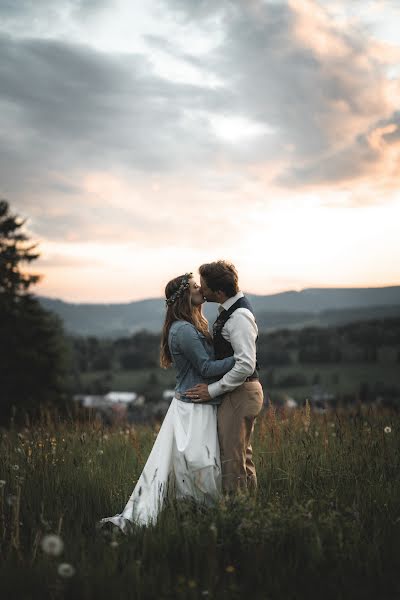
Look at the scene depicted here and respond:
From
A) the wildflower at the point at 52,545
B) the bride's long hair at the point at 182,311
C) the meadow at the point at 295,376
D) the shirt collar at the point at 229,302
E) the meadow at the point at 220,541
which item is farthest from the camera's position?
the meadow at the point at 295,376

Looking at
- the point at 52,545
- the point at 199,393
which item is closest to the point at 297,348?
the point at 199,393

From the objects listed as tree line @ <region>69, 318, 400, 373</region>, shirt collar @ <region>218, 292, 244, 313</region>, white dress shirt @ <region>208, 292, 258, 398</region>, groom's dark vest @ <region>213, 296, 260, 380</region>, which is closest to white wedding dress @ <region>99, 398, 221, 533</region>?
white dress shirt @ <region>208, 292, 258, 398</region>

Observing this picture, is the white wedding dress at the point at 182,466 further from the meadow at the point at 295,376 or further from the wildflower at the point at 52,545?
the meadow at the point at 295,376

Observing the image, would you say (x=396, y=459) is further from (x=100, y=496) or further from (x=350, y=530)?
(x=100, y=496)

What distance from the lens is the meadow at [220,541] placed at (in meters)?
2.93

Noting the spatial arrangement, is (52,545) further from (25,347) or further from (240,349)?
(25,347)

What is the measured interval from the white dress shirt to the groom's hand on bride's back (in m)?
0.08

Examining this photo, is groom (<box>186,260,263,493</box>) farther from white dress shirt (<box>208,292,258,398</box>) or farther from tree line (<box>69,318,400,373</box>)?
tree line (<box>69,318,400,373</box>)

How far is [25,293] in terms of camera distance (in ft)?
120

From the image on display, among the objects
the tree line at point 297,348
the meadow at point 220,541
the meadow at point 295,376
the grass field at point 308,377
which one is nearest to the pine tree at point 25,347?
the meadow at point 220,541

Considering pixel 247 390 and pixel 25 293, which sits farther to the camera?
pixel 25 293

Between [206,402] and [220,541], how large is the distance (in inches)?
50.4

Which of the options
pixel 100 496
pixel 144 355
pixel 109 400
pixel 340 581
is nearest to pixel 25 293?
pixel 100 496

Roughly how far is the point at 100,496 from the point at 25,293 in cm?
3381
